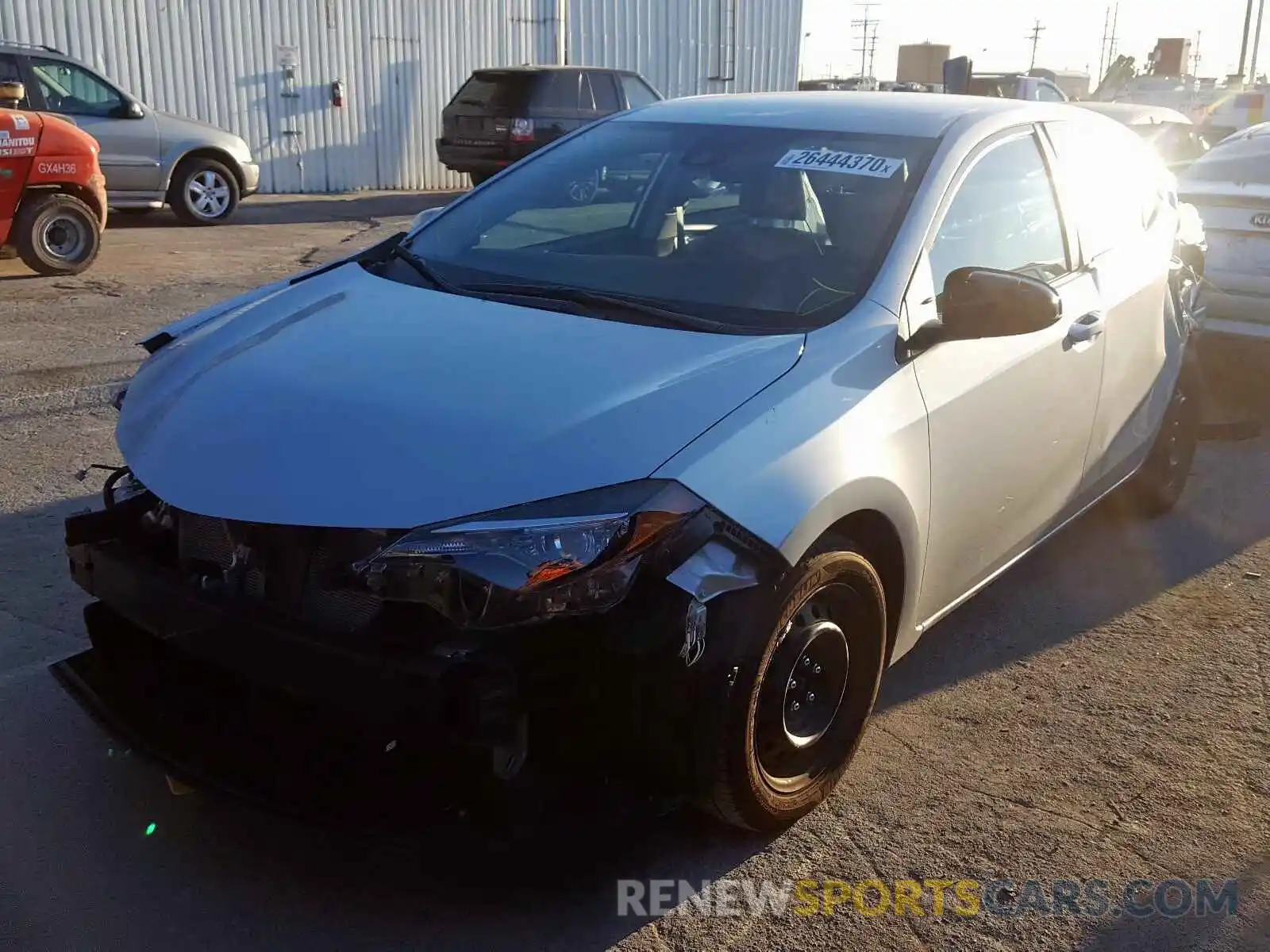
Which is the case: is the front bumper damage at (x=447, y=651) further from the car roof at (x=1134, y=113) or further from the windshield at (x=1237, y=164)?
the car roof at (x=1134, y=113)

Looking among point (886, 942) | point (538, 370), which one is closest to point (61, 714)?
point (538, 370)

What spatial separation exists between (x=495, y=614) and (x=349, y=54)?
701 inches

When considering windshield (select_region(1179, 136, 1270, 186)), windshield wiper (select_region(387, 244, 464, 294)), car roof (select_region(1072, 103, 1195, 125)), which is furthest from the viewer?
car roof (select_region(1072, 103, 1195, 125))

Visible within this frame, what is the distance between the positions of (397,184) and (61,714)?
1722 centimetres

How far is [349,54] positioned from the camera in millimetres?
18609

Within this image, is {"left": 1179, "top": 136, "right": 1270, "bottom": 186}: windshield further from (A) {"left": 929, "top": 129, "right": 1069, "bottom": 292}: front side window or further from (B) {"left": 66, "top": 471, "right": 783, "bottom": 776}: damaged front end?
(B) {"left": 66, "top": 471, "right": 783, "bottom": 776}: damaged front end

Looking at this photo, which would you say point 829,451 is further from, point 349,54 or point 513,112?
point 349,54

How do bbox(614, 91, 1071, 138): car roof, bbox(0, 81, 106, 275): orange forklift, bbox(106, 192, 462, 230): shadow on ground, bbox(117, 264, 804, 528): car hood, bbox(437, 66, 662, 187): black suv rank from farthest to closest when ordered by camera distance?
bbox(437, 66, 662, 187): black suv, bbox(106, 192, 462, 230): shadow on ground, bbox(0, 81, 106, 275): orange forklift, bbox(614, 91, 1071, 138): car roof, bbox(117, 264, 804, 528): car hood

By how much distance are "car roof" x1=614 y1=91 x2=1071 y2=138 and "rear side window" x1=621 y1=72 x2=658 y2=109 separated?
525 inches

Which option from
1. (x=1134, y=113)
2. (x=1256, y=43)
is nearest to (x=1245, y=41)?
(x=1256, y=43)

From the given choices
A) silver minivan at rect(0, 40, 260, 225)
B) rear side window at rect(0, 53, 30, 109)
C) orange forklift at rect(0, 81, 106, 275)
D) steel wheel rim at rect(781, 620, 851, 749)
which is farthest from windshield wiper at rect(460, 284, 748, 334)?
silver minivan at rect(0, 40, 260, 225)

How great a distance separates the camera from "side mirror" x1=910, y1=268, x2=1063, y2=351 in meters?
3.29

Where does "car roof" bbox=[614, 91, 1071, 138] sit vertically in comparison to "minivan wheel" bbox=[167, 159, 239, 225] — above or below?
above

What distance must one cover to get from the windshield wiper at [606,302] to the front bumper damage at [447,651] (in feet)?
2.50
